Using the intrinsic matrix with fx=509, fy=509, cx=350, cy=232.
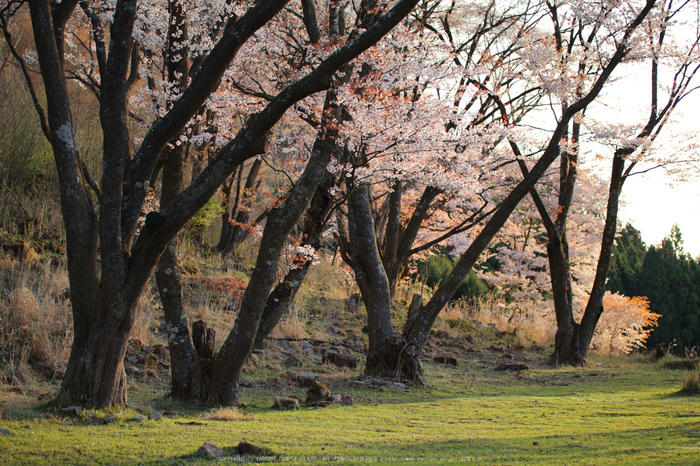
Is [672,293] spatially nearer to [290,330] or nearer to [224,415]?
[290,330]

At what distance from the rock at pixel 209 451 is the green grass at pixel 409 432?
0.06 meters

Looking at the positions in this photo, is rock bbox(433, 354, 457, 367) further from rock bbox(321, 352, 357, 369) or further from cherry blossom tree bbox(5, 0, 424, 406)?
cherry blossom tree bbox(5, 0, 424, 406)

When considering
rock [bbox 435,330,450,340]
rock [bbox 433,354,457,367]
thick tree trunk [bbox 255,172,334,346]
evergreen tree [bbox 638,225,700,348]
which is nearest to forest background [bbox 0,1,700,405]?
thick tree trunk [bbox 255,172,334,346]

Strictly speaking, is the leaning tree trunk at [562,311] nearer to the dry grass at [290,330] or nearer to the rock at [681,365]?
the rock at [681,365]

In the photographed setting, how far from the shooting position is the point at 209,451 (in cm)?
278

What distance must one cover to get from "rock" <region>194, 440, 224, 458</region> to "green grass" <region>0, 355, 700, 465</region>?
0.19ft

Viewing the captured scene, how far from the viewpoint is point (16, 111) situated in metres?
10.4

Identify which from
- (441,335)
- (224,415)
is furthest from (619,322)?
(224,415)

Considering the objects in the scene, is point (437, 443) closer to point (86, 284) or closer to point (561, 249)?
point (86, 284)

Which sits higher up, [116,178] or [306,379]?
[116,178]

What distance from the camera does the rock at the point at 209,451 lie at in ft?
9.08

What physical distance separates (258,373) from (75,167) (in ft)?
12.8

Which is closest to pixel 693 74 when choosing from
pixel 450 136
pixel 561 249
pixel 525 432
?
pixel 561 249

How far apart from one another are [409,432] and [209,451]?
1661 mm
